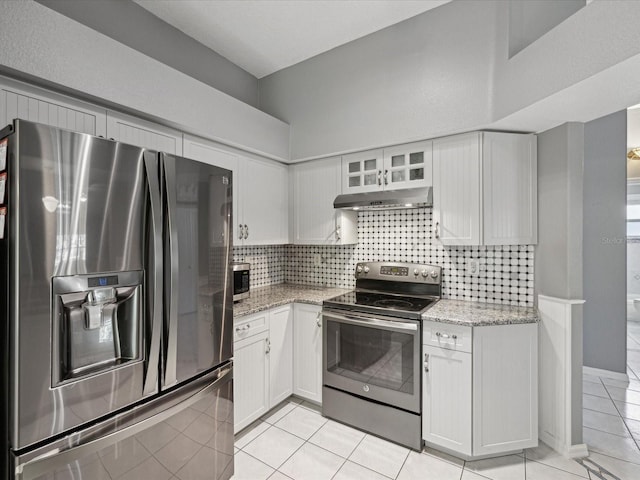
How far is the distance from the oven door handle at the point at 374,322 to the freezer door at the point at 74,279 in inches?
51.7

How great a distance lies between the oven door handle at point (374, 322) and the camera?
2.11 meters

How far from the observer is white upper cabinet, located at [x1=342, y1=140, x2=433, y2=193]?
2420 millimetres

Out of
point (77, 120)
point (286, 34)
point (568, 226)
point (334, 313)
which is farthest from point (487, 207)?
point (77, 120)

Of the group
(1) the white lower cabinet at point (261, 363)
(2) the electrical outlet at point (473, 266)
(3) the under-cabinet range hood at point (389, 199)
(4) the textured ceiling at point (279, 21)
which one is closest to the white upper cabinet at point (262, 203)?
(3) the under-cabinet range hood at point (389, 199)

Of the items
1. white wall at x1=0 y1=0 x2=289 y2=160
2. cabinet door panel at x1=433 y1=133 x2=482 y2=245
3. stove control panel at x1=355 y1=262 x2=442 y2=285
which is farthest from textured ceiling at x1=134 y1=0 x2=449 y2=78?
stove control panel at x1=355 y1=262 x2=442 y2=285

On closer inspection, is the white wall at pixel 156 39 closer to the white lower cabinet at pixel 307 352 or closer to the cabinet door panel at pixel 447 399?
the white lower cabinet at pixel 307 352

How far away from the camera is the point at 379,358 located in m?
2.25

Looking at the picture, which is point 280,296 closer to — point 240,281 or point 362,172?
point 240,281

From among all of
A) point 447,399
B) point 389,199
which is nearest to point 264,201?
point 389,199

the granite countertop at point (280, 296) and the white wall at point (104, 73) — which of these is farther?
the granite countertop at point (280, 296)

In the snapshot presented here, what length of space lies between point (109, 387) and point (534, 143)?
111 inches

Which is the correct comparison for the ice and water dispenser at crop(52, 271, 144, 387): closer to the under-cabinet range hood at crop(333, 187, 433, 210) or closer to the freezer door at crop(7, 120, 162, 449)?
the freezer door at crop(7, 120, 162, 449)

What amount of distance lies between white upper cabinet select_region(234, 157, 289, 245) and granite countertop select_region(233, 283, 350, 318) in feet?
1.54

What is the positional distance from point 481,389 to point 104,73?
280 cm
